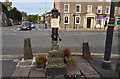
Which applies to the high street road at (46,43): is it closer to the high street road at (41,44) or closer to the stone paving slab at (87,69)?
the high street road at (41,44)

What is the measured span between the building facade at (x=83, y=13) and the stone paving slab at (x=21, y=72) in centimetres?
2559

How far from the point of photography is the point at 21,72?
4191 mm

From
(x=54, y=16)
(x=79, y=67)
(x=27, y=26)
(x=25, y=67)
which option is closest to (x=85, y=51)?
(x=79, y=67)

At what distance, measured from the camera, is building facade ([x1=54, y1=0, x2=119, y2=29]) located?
2961 cm

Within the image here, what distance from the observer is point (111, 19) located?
4.36 m

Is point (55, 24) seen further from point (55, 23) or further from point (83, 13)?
point (83, 13)

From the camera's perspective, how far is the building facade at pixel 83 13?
2961 centimetres

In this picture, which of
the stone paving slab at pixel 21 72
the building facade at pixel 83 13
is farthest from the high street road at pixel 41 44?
the building facade at pixel 83 13

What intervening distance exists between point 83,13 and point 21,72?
92.6 ft

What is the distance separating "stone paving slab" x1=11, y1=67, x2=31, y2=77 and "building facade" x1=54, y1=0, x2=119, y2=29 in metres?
25.6

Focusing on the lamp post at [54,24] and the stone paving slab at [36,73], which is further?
the lamp post at [54,24]

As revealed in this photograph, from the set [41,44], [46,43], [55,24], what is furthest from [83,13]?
[55,24]

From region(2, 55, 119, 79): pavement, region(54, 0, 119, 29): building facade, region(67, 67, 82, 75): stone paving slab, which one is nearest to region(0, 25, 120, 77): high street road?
region(2, 55, 119, 79): pavement

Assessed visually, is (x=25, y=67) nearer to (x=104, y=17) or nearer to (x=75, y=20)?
(x=75, y=20)
